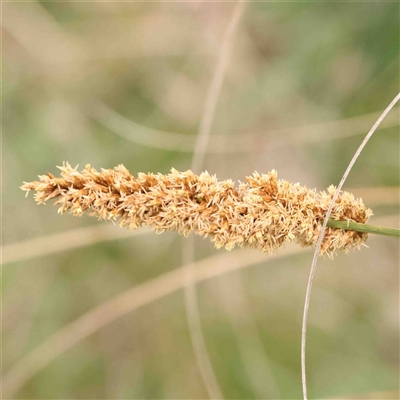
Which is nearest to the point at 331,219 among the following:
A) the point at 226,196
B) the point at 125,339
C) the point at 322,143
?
the point at 226,196

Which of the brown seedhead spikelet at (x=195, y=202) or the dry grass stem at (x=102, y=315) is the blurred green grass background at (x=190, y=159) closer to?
the dry grass stem at (x=102, y=315)

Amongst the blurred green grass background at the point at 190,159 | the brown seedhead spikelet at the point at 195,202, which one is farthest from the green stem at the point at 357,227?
the blurred green grass background at the point at 190,159

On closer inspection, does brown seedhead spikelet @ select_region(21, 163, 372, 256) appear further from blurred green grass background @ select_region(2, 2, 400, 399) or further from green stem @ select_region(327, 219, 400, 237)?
blurred green grass background @ select_region(2, 2, 400, 399)

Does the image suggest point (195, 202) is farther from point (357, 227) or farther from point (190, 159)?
point (190, 159)

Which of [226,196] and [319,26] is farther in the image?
[319,26]

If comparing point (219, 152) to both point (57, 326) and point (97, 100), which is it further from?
point (57, 326)

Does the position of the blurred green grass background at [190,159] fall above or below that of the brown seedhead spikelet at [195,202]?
above
